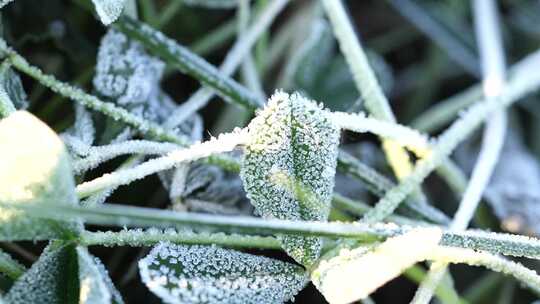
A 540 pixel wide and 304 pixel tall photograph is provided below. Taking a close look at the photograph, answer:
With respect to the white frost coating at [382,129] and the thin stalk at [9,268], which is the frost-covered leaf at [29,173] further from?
the white frost coating at [382,129]

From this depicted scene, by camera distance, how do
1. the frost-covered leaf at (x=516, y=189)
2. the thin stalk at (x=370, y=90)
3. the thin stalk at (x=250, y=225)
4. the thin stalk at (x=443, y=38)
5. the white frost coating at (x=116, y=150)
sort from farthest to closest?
the thin stalk at (x=443, y=38) → the frost-covered leaf at (x=516, y=189) → the thin stalk at (x=370, y=90) → the white frost coating at (x=116, y=150) → the thin stalk at (x=250, y=225)

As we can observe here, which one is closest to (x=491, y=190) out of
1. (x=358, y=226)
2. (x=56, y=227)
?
(x=358, y=226)

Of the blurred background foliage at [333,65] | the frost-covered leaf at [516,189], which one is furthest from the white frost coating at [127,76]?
the frost-covered leaf at [516,189]

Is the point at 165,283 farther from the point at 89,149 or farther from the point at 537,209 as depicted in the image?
the point at 537,209

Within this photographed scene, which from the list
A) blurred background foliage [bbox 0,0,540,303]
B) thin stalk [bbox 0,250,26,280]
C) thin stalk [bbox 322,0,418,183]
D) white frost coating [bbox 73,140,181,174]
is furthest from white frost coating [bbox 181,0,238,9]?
thin stalk [bbox 0,250,26,280]

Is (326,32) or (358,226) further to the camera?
(326,32)

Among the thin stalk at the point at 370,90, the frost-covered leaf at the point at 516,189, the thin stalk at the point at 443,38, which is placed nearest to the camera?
the thin stalk at the point at 370,90

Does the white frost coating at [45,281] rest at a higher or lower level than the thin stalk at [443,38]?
lower
